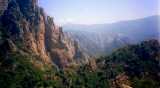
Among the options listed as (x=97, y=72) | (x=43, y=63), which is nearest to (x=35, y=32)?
(x=43, y=63)

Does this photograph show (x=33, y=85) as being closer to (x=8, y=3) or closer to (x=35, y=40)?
(x=35, y=40)

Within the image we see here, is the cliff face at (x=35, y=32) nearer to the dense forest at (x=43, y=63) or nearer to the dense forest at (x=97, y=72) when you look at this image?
the dense forest at (x=43, y=63)

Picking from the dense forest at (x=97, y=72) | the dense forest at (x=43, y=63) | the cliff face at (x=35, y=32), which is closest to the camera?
the dense forest at (x=97, y=72)

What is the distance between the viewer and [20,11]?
14412cm

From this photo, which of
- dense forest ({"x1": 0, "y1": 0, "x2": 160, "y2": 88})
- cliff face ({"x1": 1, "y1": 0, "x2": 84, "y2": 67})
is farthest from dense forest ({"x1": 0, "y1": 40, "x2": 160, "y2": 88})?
cliff face ({"x1": 1, "y1": 0, "x2": 84, "y2": 67})

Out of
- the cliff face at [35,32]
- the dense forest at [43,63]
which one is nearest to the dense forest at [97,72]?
the dense forest at [43,63]

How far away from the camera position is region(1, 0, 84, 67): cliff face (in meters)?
132

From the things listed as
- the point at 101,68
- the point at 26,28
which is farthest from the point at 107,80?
the point at 26,28

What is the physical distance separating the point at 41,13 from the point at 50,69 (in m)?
40.7

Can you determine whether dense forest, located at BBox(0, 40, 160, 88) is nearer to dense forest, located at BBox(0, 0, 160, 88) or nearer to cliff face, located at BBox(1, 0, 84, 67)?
dense forest, located at BBox(0, 0, 160, 88)

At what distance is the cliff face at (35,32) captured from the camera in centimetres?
13200

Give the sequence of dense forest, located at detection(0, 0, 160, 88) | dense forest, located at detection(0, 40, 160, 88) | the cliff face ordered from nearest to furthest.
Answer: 1. dense forest, located at detection(0, 40, 160, 88)
2. dense forest, located at detection(0, 0, 160, 88)
3. the cliff face

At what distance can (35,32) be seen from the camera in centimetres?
14612

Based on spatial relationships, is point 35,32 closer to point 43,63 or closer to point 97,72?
point 43,63
